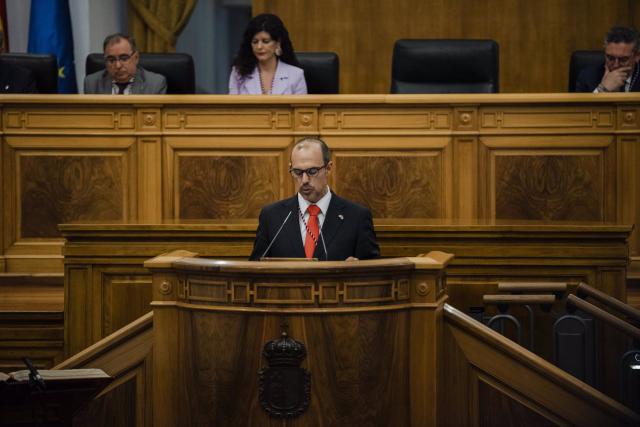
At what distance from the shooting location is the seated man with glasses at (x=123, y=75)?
6398 millimetres

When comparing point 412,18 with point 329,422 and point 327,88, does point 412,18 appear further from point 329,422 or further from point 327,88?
point 329,422

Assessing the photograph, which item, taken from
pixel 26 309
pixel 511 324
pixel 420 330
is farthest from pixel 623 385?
pixel 26 309

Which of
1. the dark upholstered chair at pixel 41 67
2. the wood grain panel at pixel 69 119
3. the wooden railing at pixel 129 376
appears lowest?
the wooden railing at pixel 129 376

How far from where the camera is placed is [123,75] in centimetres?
643

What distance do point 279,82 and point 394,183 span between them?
0.96m

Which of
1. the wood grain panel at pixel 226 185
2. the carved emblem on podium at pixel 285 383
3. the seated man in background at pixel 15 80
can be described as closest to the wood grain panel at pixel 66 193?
the wood grain panel at pixel 226 185

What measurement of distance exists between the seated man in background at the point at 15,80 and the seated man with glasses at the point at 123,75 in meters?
0.32

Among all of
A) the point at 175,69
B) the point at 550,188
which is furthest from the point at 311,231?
the point at 175,69

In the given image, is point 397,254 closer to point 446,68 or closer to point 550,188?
point 550,188

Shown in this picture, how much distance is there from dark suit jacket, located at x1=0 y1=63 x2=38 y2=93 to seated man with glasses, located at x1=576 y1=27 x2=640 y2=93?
317cm

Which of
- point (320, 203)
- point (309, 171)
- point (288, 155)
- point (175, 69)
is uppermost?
point (175, 69)

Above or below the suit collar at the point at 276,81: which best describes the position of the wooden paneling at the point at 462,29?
above

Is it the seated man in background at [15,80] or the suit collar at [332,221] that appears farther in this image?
the seated man in background at [15,80]

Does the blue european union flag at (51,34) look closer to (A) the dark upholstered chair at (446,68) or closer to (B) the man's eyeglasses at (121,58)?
(B) the man's eyeglasses at (121,58)
